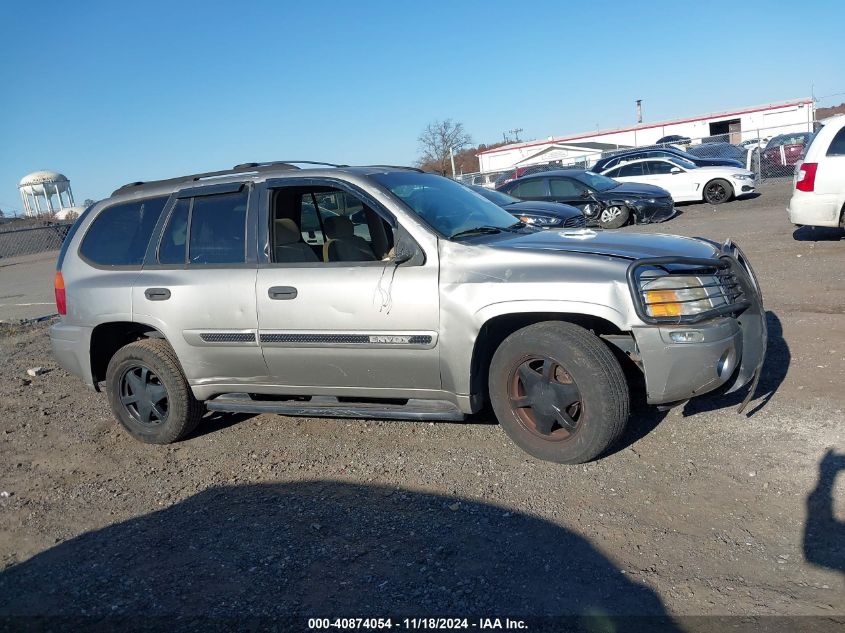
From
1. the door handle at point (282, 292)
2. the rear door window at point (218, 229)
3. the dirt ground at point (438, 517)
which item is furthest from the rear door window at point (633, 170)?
the door handle at point (282, 292)

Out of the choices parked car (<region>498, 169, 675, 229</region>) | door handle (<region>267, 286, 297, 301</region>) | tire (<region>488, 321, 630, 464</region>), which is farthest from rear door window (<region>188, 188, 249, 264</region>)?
parked car (<region>498, 169, 675, 229</region>)

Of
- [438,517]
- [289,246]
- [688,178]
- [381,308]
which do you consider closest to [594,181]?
[688,178]

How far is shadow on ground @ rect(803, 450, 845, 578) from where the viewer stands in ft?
10.3

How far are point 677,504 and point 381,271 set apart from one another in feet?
7.12

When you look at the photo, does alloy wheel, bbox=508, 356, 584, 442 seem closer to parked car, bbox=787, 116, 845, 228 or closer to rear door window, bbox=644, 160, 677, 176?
parked car, bbox=787, 116, 845, 228

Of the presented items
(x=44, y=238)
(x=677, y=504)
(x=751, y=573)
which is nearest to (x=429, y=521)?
(x=677, y=504)

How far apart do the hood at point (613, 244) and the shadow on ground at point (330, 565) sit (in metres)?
1.56

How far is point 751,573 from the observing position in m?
3.12

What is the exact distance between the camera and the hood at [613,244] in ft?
13.9

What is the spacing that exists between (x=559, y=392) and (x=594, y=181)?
13.3 meters

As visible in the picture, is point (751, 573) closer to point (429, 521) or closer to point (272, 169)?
point (429, 521)

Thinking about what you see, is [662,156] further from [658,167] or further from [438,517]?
[438,517]

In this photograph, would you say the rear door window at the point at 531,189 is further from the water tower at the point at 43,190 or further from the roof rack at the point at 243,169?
the water tower at the point at 43,190

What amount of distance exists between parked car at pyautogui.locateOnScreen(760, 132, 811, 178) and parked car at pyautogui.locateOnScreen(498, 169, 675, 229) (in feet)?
33.3
